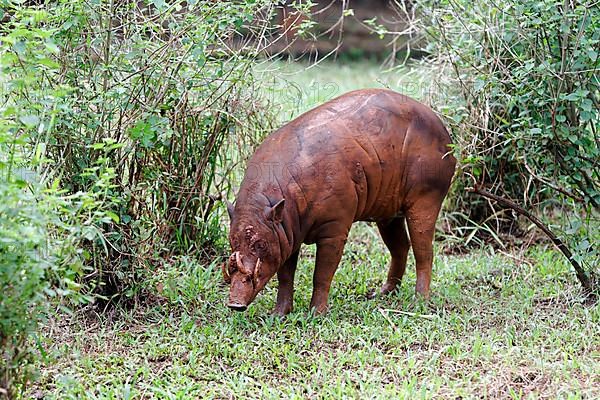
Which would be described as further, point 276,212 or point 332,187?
point 332,187

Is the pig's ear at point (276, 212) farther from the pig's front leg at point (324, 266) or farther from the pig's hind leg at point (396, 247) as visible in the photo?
the pig's hind leg at point (396, 247)

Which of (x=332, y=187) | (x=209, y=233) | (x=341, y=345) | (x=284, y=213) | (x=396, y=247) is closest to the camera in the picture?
(x=341, y=345)

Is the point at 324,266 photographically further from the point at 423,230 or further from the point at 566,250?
the point at 566,250

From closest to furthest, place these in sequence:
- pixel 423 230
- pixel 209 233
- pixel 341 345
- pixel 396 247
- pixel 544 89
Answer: pixel 341 345 → pixel 544 89 → pixel 423 230 → pixel 396 247 → pixel 209 233

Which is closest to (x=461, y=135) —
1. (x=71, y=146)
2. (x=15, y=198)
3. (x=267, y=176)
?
(x=267, y=176)

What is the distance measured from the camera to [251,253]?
5.29 metres

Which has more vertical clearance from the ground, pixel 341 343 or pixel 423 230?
pixel 423 230

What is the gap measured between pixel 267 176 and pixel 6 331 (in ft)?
6.80

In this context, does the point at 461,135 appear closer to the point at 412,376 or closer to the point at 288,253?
the point at 288,253

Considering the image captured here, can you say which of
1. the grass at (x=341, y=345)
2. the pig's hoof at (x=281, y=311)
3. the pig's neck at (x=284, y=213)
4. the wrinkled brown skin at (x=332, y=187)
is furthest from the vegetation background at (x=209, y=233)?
the pig's neck at (x=284, y=213)

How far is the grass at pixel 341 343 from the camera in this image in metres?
4.63

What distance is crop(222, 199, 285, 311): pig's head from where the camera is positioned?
17.2 feet

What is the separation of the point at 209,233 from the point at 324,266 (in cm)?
138

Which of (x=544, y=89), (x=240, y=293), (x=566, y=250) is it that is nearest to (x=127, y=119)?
(x=240, y=293)
